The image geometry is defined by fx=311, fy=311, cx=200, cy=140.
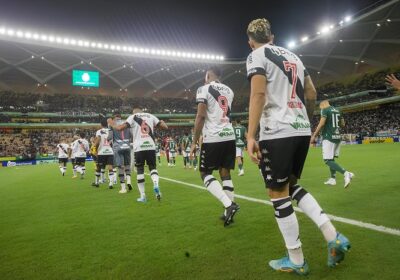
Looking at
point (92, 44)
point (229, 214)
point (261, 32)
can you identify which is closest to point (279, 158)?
point (261, 32)

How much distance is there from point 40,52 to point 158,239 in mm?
47381

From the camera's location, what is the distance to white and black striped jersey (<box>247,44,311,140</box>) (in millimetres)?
3047

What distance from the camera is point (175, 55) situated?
50.6 meters

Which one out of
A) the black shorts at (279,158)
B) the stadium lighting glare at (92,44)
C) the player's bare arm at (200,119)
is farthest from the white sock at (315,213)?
the stadium lighting glare at (92,44)

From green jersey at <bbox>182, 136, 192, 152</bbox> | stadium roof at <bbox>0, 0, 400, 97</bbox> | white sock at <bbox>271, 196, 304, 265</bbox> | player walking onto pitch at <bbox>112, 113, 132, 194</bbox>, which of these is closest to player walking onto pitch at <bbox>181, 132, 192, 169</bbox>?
green jersey at <bbox>182, 136, 192, 152</bbox>

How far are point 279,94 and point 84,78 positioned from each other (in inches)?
1931

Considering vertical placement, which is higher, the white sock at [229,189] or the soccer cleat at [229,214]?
the white sock at [229,189]

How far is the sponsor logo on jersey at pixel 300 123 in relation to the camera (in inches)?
120

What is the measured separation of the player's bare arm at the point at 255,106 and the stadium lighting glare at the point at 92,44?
43.2 m

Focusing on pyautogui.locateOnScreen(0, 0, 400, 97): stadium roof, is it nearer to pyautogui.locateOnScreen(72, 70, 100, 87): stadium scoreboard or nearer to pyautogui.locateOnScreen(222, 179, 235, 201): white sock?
pyautogui.locateOnScreen(72, 70, 100, 87): stadium scoreboard

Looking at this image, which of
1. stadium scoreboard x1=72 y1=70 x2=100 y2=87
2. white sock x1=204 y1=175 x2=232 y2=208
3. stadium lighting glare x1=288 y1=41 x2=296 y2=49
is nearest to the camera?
Result: white sock x1=204 y1=175 x2=232 y2=208

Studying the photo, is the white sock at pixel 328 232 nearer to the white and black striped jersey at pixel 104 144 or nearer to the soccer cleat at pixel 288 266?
the soccer cleat at pixel 288 266

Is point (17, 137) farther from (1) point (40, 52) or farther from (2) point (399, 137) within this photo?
(2) point (399, 137)

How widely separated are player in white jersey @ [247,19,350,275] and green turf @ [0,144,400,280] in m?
0.27
